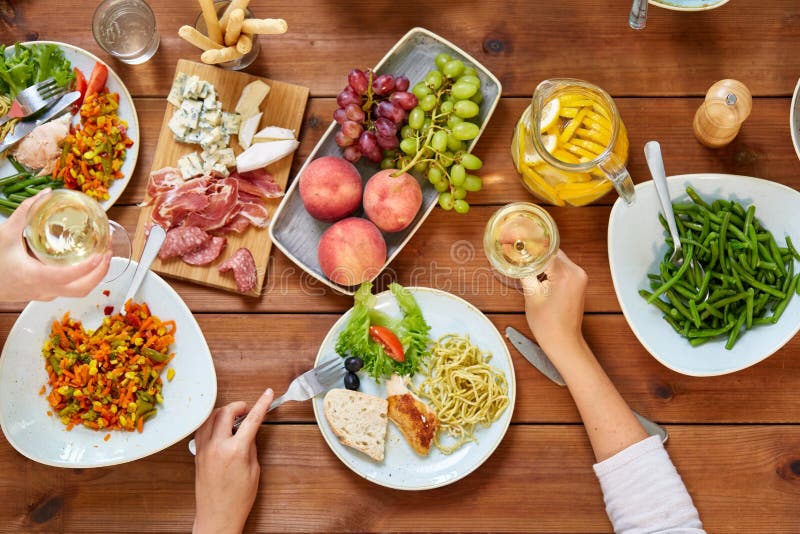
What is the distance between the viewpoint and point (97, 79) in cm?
145

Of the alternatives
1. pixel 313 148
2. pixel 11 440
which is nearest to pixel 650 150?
pixel 313 148

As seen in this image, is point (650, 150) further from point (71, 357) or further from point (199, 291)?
point (71, 357)

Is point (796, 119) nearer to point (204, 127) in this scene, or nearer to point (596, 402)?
point (596, 402)

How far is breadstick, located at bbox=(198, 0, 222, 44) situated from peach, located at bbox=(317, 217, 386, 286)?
0.45 metres

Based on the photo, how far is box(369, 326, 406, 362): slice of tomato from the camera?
1398mm

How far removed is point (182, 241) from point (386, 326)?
0.47 m

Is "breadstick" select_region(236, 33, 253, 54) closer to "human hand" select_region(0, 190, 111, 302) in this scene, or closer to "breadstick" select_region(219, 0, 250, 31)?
"breadstick" select_region(219, 0, 250, 31)

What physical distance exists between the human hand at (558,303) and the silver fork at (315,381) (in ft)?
1.37

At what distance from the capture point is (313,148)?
150 cm

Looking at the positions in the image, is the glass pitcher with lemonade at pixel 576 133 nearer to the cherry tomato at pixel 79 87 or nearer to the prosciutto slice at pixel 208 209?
the prosciutto slice at pixel 208 209

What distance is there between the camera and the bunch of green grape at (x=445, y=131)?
4.45 feet

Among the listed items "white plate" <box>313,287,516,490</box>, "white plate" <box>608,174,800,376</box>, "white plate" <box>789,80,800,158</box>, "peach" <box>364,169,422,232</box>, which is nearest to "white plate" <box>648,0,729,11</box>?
"white plate" <box>789,80,800,158</box>

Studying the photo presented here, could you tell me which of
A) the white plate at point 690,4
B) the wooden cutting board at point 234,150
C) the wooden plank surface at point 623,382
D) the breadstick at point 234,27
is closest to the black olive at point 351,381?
the wooden plank surface at point 623,382

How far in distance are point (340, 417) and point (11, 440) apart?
68 centimetres
